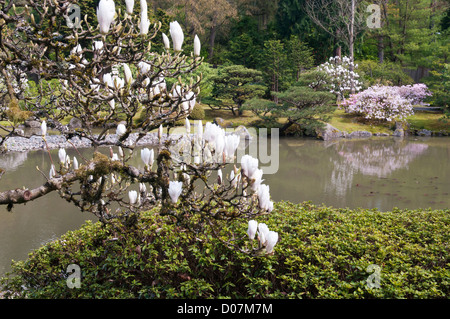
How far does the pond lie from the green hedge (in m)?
1.39

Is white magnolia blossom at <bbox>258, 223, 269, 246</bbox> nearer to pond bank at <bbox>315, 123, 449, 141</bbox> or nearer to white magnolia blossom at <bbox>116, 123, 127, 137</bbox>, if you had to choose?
white magnolia blossom at <bbox>116, 123, 127, 137</bbox>

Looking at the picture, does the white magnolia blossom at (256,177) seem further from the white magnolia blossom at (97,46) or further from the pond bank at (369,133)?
the pond bank at (369,133)

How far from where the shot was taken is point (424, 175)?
8.16 meters

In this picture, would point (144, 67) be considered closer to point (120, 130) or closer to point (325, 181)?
point (120, 130)

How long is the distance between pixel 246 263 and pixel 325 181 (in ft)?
17.7

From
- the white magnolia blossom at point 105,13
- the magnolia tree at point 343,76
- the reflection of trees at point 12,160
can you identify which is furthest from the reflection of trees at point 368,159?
the reflection of trees at point 12,160

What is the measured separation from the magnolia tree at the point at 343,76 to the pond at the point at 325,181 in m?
4.92

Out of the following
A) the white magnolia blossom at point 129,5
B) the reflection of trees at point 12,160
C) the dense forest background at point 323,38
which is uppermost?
the dense forest background at point 323,38

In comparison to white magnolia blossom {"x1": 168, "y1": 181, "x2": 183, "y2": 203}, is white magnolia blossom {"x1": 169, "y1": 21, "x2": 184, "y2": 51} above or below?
above

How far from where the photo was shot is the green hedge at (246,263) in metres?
2.47

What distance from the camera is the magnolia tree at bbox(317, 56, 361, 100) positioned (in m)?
16.8
